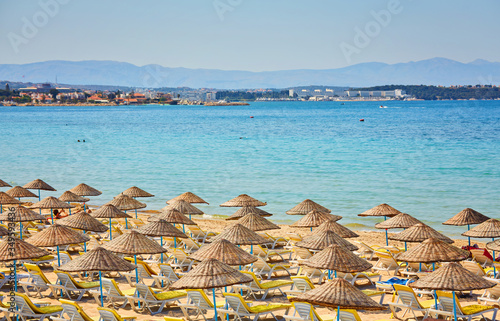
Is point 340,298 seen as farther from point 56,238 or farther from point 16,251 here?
point 56,238

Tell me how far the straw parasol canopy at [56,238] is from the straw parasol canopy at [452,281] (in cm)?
691

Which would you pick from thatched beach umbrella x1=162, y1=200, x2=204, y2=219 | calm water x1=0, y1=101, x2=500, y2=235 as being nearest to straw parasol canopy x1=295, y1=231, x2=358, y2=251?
thatched beach umbrella x1=162, y1=200, x2=204, y2=219

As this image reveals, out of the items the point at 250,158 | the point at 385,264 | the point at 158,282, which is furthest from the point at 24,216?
the point at 250,158

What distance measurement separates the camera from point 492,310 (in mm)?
8969

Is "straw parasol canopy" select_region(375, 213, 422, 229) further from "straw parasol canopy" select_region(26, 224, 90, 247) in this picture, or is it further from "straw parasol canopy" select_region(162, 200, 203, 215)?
"straw parasol canopy" select_region(26, 224, 90, 247)

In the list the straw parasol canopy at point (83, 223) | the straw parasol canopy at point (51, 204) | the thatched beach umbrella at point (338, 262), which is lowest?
the straw parasol canopy at point (51, 204)

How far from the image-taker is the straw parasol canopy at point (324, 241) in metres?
12.0

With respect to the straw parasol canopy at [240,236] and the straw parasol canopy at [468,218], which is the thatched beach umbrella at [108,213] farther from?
the straw parasol canopy at [468,218]

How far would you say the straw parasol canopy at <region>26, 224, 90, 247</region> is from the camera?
1178 cm

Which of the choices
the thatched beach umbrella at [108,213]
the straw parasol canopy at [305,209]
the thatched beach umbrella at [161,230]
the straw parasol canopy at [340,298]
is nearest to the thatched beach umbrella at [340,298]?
the straw parasol canopy at [340,298]

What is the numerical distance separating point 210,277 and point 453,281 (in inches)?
137

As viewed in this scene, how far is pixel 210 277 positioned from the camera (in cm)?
874

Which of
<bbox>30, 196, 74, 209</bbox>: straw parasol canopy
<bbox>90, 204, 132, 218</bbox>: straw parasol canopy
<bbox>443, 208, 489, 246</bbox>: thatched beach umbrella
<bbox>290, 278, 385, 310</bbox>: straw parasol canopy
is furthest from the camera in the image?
<bbox>30, 196, 74, 209</bbox>: straw parasol canopy

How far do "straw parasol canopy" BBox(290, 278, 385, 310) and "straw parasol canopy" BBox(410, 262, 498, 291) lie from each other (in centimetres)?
115
